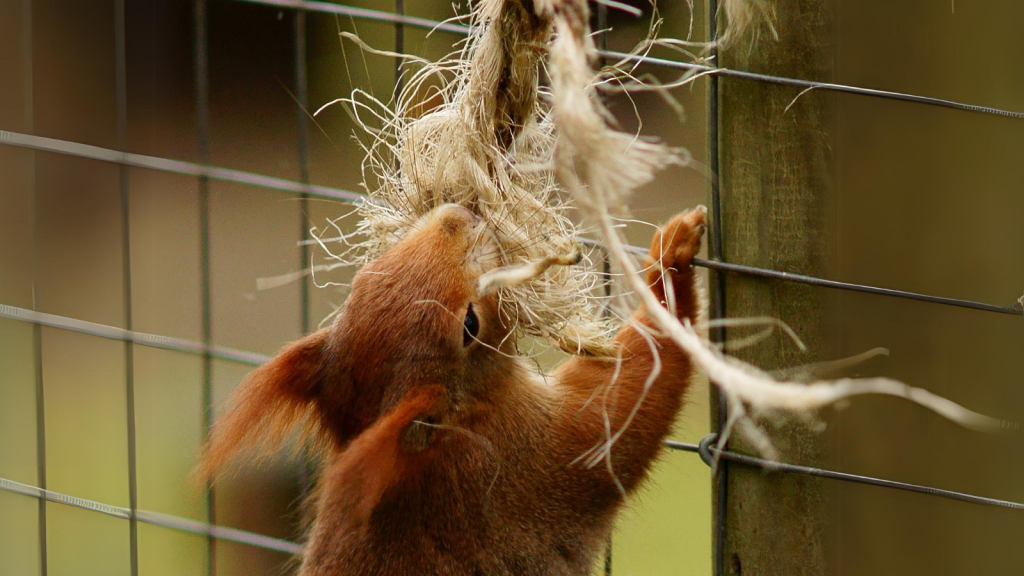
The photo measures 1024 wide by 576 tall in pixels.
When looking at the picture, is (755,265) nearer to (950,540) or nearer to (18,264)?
(950,540)

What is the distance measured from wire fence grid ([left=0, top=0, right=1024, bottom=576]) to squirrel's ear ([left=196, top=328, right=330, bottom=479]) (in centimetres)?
27

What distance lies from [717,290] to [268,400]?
2.32 ft

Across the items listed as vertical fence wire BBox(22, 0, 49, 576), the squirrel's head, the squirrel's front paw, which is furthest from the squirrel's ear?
vertical fence wire BBox(22, 0, 49, 576)

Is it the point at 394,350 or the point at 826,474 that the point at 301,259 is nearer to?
the point at 394,350

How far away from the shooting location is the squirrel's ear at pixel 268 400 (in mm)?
1470

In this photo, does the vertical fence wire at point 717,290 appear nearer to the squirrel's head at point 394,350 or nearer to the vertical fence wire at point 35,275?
the squirrel's head at point 394,350

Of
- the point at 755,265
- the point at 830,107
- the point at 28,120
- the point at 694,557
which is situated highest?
the point at 28,120

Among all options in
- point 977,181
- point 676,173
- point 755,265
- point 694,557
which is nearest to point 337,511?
point 755,265

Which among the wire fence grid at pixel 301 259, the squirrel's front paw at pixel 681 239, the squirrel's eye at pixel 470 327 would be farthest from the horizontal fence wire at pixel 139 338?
the squirrel's front paw at pixel 681 239

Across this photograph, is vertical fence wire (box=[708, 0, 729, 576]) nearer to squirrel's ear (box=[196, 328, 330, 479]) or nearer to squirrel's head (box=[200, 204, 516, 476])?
squirrel's head (box=[200, 204, 516, 476])

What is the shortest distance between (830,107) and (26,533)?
9.45ft

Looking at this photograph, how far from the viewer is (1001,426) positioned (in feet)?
3.67

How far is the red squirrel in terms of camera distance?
136cm

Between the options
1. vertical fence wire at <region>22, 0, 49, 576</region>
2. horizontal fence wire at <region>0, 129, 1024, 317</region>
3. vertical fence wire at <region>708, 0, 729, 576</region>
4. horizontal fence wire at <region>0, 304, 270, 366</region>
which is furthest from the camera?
vertical fence wire at <region>22, 0, 49, 576</region>
